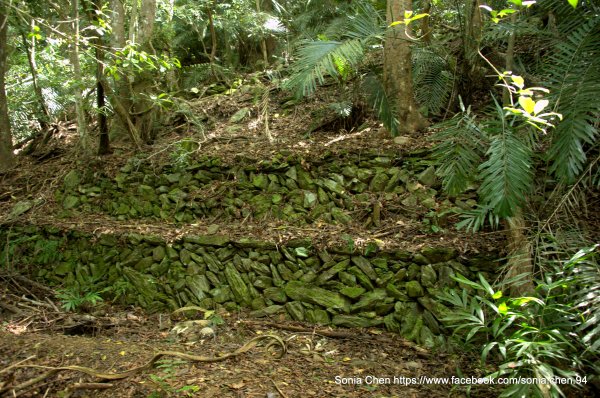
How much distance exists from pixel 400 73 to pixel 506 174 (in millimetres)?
2058

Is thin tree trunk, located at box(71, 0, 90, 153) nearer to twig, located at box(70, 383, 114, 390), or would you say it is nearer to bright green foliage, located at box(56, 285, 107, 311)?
bright green foliage, located at box(56, 285, 107, 311)

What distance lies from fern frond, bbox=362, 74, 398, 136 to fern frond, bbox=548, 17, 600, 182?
1347 millimetres

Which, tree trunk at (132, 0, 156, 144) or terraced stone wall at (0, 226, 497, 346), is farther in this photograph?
tree trunk at (132, 0, 156, 144)

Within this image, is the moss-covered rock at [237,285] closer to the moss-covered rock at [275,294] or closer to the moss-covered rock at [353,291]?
the moss-covered rock at [275,294]

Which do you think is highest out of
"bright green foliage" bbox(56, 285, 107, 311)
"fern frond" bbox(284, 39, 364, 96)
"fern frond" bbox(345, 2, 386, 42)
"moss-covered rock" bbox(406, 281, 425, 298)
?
"fern frond" bbox(345, 2, 386, 42)

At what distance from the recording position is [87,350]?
2.95m

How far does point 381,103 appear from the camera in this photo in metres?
3.75

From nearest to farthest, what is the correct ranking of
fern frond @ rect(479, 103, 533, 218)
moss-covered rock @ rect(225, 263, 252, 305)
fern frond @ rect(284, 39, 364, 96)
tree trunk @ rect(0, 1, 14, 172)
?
fern frond @ rect(479, 103, 533, 218), fern frond @ rect(284, 39, 364, 96), moss-covered rock @ rect(225, 263, 252, 305), tree trunk @ rect(0, 1, 14, 172)

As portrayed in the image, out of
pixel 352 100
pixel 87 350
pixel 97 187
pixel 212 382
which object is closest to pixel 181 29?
pixel 97 187

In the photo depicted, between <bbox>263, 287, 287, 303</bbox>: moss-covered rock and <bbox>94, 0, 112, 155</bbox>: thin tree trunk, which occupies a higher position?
<bbox>94, 0, 112, 155</bbox>: thin tree trunk

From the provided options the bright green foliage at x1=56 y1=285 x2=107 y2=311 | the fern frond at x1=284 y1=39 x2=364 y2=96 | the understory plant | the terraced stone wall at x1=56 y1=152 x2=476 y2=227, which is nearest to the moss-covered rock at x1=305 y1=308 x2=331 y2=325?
the terraced stone wall at x1=56 y1=152 x2=476 y2=227

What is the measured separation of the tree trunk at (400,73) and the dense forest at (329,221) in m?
0.02

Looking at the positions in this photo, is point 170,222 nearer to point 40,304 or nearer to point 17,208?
point 40,304

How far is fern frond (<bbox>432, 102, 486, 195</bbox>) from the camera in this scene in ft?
8.61
